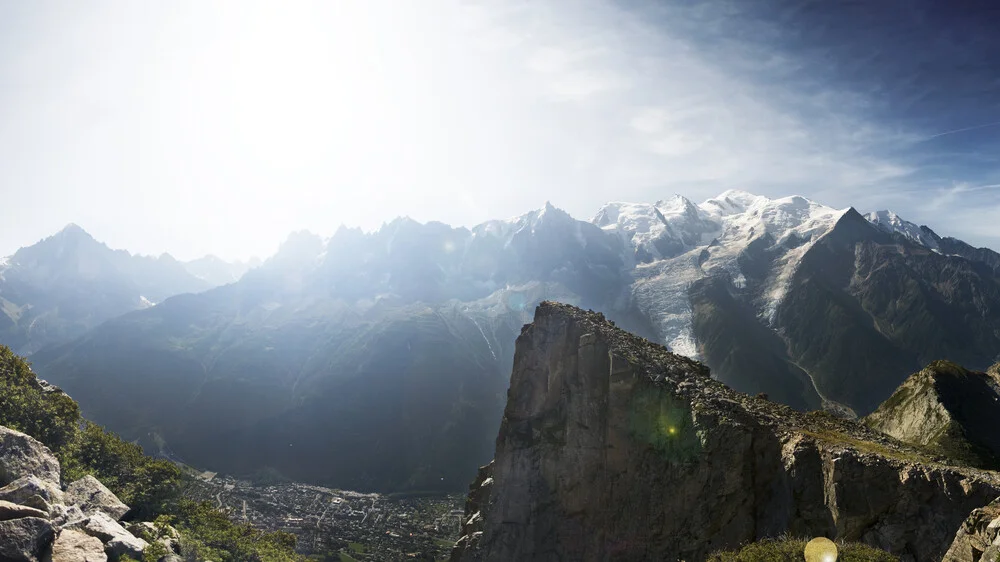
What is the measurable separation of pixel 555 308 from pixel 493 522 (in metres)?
24.3

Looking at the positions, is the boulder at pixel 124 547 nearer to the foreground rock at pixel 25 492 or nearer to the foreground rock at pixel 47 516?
the foreground rock at pixel 47 516

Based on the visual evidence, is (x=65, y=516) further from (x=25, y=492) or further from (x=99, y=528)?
(x=99, y=528)

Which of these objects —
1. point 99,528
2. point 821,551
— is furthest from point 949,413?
point 99,528

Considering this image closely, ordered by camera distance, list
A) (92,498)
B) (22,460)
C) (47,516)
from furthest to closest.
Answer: (92,498) < (22,460) < (47,516)

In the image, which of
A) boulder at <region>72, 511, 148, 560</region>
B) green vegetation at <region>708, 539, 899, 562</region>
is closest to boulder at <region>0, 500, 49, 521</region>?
boulder at <region>72, 511, 148, 560</region>

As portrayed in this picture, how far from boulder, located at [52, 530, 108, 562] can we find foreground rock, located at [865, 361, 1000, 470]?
235ft

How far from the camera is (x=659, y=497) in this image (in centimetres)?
3862

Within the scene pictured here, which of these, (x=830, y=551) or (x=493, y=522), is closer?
(x=830, y=551)

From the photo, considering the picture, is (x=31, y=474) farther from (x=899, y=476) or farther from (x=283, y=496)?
(x=283, y=496)

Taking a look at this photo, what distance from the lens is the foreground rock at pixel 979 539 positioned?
49.0 feet

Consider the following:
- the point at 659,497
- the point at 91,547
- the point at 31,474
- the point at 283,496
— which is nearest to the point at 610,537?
the point at 659,497

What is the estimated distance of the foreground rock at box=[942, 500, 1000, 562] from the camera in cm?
1495

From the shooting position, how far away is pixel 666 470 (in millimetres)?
38719

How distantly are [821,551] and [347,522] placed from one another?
18033 centimetres
